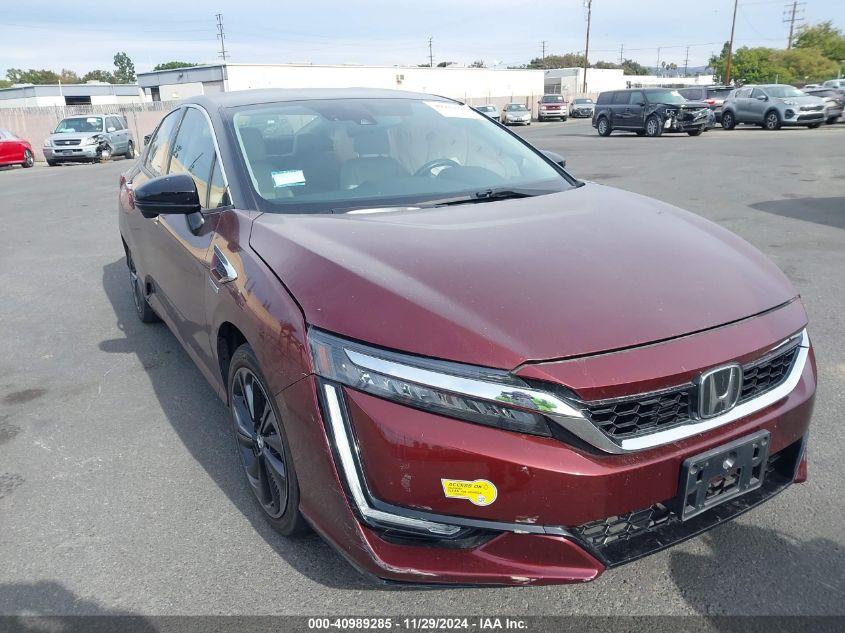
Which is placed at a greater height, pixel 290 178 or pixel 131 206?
pixel 290 178

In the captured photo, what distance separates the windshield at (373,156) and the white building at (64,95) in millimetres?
61130

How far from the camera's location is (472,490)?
6.20 ft

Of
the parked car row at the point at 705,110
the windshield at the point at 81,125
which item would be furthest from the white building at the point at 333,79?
the windshield at the point at 81,125

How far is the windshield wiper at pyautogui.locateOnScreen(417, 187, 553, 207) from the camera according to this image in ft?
10.1

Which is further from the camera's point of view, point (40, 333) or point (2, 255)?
point (2, 255)

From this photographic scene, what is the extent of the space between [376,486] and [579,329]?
0.72m

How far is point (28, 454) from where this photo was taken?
3.45 m

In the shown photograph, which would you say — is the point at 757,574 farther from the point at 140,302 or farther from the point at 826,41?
the point at 826,41

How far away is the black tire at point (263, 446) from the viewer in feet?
7.86

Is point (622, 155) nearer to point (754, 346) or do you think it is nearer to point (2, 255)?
point (2, 255)

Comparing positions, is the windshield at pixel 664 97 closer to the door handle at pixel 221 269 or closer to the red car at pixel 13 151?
the red car at pixel 13 151

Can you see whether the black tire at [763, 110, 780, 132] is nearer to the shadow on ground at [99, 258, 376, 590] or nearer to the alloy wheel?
the shadow on ground at [99, 258, 376, 590]

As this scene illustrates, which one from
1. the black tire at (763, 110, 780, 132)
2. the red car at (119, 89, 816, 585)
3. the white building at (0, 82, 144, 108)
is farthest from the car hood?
the white building at (0, 82, 144, 108)

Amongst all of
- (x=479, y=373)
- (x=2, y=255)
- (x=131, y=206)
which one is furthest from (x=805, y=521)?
(x=2, y=255)
